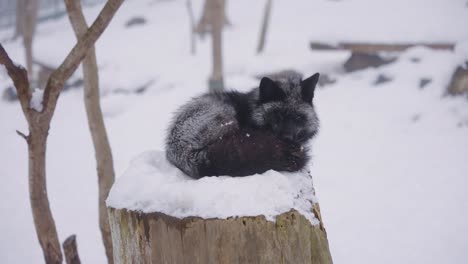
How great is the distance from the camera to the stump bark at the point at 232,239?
2.38 m

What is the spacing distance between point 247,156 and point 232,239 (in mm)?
646

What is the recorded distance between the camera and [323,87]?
12.5 metres

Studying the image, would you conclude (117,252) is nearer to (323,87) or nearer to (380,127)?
(380,127)

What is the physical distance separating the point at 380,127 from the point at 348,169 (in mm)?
1969

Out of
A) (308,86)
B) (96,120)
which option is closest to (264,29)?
(96,120)

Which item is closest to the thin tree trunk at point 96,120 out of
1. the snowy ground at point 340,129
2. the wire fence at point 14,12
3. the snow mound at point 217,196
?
the snowy ground at point 340,129

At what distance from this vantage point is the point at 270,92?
3709mm

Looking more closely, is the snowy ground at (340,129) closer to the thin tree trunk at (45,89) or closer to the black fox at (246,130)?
the thin tree trunk at (45,89)

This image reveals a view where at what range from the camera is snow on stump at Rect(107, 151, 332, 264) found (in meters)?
2.39

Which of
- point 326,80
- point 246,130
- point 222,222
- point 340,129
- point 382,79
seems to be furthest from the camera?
point 326,80

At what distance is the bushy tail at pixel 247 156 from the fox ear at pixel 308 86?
90 centimetres

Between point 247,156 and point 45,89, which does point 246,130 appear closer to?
point 247,156

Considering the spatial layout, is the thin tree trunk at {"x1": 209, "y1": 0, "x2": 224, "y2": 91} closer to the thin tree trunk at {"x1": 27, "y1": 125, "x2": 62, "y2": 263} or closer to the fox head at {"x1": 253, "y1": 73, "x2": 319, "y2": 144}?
the thin tree trunk at {"x1": 27, "y1": 125, "x2": 62, "y2": 263}

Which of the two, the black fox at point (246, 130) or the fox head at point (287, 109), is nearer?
the black fox at point (246, 130)
